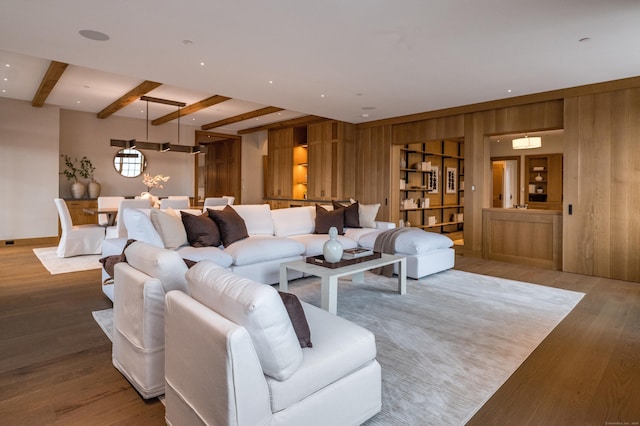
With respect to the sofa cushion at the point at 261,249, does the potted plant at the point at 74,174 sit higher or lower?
higher

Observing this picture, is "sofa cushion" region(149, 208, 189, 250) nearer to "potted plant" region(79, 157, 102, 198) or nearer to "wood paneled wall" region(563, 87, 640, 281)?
"potted plant" region(79, 157, 102, 198)

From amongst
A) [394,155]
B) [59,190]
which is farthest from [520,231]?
[59,190]

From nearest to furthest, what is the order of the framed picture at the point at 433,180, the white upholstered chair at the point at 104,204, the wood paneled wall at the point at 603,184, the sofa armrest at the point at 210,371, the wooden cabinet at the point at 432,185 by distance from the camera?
the sofa armrest at the point at 210,371
the wood paneled wall at the point at 603,184
the white upholstered chair at the point at 104,204
the wooden cabinet at the point at 432,185
the framed picture at the point at 433,180

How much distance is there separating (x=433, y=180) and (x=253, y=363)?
866 centimetres

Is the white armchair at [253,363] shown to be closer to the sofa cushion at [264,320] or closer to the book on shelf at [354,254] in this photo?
the sofa cushion at [264,320]

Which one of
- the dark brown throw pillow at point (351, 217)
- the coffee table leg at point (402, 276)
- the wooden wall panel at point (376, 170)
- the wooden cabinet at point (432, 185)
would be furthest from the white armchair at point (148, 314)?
the wooden cabinet at point (432, 185)

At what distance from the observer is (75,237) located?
20.5ft

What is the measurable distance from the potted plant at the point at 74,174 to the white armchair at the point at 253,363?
776 centimetres

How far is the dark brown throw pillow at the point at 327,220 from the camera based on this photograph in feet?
18.5

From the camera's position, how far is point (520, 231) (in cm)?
615

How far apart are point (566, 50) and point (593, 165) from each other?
6.84ft

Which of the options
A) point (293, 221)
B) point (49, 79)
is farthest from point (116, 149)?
point (293, 221)

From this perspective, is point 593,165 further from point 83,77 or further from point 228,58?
point 83,77

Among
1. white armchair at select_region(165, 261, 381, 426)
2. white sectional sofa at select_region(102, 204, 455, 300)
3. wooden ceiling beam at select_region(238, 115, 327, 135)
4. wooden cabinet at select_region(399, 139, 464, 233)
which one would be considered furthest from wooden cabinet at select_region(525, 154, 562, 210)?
white armchair at select_region(165, 261, 381, 426)
